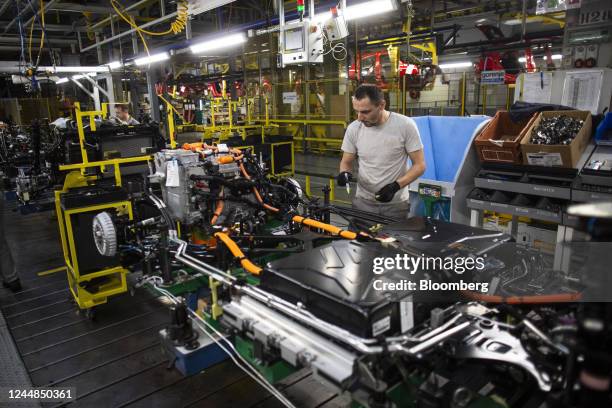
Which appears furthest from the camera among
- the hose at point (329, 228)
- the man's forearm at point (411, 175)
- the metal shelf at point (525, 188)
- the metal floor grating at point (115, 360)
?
the metal shelf at point (525, 188)

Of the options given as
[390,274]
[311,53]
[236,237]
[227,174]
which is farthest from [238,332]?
[311,53]

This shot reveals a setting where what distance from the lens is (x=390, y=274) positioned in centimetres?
167

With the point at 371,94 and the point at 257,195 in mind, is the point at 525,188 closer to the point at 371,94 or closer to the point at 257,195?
the point at 371,94

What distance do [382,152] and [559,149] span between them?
1.47 metres

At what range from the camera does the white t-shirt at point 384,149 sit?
3.23 metres

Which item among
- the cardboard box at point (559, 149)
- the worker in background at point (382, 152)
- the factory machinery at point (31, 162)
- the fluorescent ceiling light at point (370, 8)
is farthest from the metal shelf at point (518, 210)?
the factory machinery at point (31, 162)

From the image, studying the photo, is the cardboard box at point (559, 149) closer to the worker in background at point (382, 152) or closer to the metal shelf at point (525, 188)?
the metal shelf at point (525, 188)

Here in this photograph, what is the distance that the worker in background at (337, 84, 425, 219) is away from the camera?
3135 millimetres

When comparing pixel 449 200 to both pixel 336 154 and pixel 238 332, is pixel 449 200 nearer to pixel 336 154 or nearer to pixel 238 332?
pixel 238 332

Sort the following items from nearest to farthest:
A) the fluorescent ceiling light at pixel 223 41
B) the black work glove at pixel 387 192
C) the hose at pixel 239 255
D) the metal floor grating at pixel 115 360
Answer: the hose at pixel 239 255 < the metal floor grating at pixel 115 360 < the black work glove at pixel 387 192 < the fluorescent ceiling light at pixel 223 41

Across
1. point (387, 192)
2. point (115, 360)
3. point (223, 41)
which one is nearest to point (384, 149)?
point (387, 192)

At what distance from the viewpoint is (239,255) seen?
228 cm

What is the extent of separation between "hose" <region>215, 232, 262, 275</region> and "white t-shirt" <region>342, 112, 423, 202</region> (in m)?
1.41

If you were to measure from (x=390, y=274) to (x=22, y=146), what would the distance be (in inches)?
397
